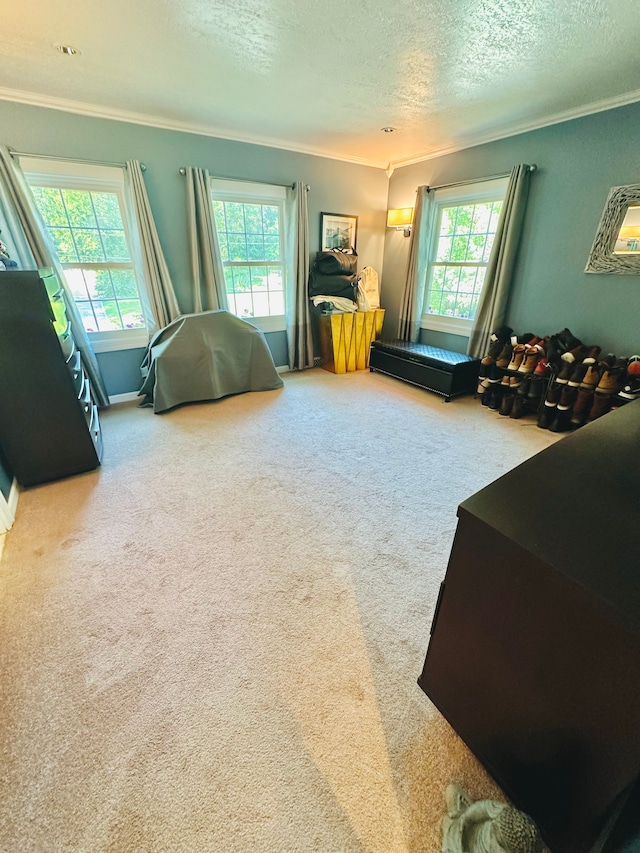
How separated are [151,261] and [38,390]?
1686mm

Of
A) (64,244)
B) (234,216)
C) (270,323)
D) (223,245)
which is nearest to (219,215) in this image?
(234,216)

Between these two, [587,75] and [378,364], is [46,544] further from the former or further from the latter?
[587,75]

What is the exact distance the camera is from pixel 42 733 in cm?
106

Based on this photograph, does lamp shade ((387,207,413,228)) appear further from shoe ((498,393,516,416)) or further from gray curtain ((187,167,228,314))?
shoe ((498,393,516,416))

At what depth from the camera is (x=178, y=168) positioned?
310cm

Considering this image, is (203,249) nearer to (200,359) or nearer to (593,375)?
(200,359)

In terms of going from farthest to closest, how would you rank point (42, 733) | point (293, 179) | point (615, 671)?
1. point (293, 179)
2. point (42, 733)
3. point (615, 671)

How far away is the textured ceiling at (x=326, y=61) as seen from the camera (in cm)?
164

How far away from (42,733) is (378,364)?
399 centimetres

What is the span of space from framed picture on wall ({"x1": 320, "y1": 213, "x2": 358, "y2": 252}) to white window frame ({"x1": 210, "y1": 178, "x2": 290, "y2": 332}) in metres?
0.50

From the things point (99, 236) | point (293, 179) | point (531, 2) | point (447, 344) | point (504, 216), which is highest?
point (531, 2)

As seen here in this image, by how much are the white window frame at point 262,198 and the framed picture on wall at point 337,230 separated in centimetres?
50

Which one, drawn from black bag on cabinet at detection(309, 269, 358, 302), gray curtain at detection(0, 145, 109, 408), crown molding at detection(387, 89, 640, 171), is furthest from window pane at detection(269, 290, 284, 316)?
crown molding at detection(387, 89, 640, 171)

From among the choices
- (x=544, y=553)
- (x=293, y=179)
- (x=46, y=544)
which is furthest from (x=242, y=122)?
(x=544, y=553)
